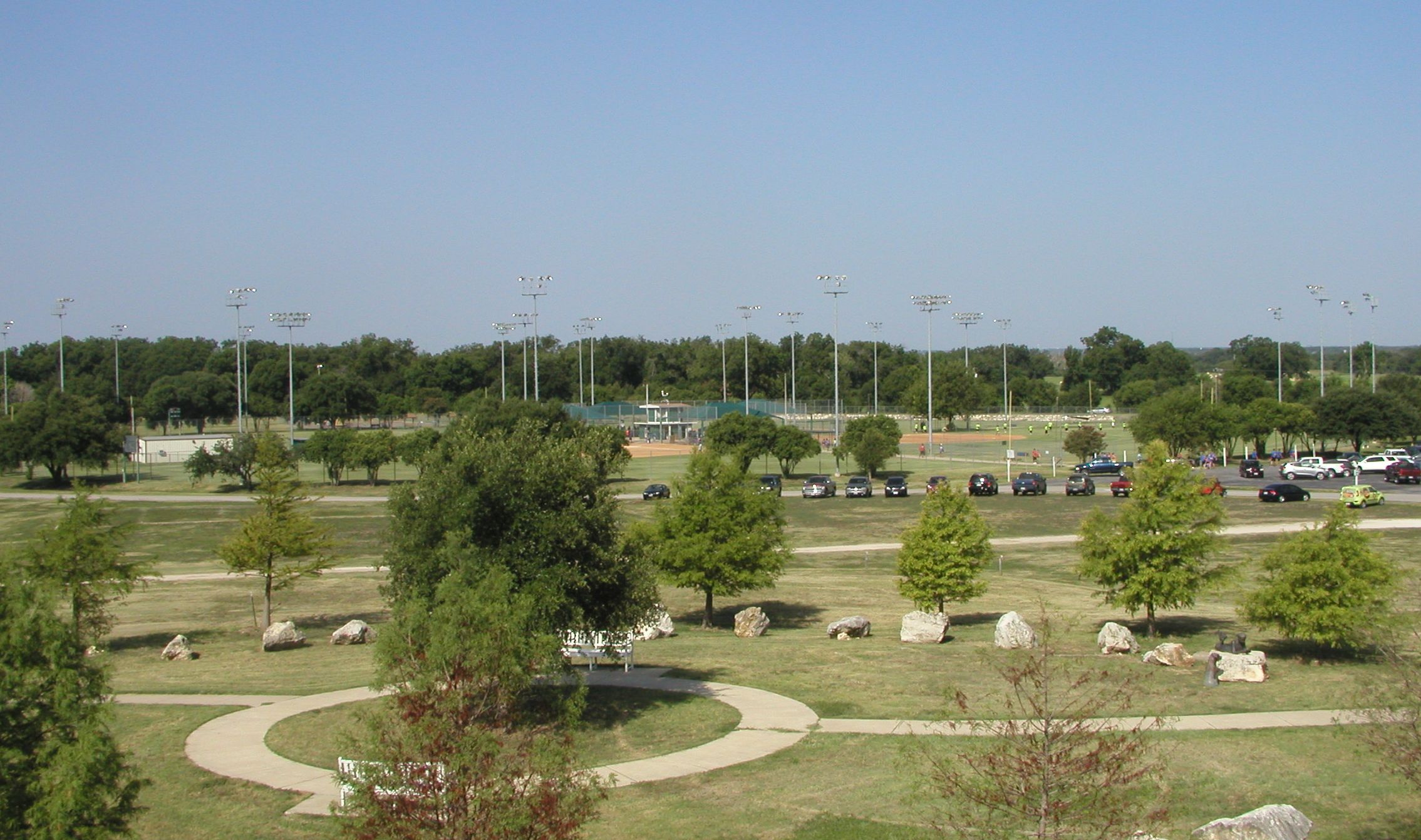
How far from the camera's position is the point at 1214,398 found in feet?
420

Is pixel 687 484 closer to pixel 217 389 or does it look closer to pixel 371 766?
pixel 371 766

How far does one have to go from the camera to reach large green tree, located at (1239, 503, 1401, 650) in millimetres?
25906

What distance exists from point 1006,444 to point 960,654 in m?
94.9

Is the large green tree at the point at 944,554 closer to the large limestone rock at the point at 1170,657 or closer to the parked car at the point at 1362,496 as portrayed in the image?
the large limestone rock at the point at 1170,657

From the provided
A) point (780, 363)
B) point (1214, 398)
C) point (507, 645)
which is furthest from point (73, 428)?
point (780, 363)

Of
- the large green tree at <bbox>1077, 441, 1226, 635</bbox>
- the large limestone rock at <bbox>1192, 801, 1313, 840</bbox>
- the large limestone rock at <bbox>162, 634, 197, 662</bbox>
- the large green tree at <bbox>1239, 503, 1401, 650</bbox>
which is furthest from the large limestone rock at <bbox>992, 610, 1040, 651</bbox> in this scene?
the large limestone rock at <bbox>162, 634, 197, 662</bbox>

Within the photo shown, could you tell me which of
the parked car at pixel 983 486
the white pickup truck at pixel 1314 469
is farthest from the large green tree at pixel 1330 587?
the white pickup truck at pixel 1314 469

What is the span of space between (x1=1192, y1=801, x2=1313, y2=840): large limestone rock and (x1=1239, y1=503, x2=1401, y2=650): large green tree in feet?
40.5

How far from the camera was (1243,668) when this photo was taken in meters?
24.9

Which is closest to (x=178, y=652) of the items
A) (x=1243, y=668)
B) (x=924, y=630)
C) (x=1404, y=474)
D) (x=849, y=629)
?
(x=849, y=629)

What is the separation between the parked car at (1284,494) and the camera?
6359cm

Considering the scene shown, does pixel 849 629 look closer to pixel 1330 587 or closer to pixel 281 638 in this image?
pixel 1330 587

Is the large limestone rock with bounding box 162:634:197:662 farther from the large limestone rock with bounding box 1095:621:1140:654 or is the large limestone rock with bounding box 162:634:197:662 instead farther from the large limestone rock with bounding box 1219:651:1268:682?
the large limestone rock with bounding box 1219:651:1268:682

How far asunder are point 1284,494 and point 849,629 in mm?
41803
